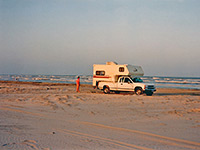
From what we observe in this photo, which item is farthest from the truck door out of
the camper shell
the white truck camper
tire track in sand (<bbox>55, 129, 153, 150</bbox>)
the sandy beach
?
tire track in sand (<bbox>55, 129, 153, 150</bbox>)

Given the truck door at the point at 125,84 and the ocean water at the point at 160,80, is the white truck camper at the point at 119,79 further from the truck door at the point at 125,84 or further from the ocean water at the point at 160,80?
the ocean water at the point at 160,80

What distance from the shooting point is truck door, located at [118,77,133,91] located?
21.4 m

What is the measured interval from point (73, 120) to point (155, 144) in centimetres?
389

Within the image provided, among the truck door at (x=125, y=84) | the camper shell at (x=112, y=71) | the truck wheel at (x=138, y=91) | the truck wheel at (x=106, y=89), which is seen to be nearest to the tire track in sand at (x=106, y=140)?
the truck wheel at (x=138, y=91)

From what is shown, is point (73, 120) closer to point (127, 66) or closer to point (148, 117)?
point (148, 117)

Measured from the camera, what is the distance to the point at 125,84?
851 inches

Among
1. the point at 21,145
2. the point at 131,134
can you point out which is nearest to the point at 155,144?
the point at 131,134

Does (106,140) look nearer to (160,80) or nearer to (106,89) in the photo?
(106,89)

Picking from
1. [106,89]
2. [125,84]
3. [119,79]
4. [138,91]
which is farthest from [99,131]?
[106,89]

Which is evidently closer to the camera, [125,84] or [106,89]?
[125,84]

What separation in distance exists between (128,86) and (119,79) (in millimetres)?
1174

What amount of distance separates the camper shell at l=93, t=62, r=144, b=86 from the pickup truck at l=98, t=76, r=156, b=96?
0.41m

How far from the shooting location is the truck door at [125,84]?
70.2 ft

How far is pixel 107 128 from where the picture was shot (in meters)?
7.89
